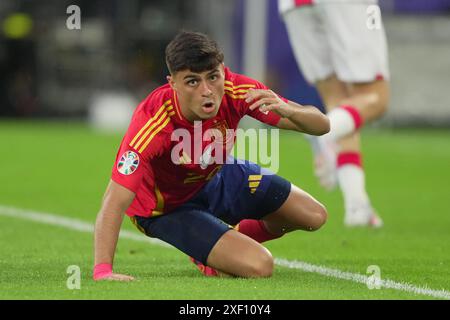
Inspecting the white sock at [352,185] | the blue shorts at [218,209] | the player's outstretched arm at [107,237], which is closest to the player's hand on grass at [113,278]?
the player's outstretched arm at [107,237]

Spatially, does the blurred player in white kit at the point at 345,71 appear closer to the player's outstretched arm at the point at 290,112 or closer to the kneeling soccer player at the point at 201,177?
the kneeling soccer player at the point at 201,177

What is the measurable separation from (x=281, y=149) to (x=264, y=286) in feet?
39.9

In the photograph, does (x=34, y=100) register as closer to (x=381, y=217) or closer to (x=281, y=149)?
(x=281, y=149)

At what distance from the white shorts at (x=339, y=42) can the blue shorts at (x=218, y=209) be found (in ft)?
7.73

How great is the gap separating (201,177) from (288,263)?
887 millimetres

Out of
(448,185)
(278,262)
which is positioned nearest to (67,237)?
(278,262)

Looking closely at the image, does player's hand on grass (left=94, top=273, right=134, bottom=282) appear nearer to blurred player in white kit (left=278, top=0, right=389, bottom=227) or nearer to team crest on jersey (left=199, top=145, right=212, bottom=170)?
team crest on jersey (left=199, top=145, right=212, bottom=170)

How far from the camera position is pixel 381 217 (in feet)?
Result: 30.8

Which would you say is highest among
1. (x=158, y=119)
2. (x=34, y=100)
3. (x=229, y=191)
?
(x=158, y=119)

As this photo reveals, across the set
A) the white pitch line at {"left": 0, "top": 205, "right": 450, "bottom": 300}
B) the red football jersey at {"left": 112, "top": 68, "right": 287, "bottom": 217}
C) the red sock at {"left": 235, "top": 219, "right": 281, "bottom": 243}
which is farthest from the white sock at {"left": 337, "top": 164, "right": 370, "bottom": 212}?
the red football jersey at {"left": 112, "top": 68, "right": 287, "bottom": 217}

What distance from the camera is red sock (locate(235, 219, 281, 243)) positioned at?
22.1 ft

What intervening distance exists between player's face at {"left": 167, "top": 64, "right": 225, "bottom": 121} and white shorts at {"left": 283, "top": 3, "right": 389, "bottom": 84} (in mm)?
3067

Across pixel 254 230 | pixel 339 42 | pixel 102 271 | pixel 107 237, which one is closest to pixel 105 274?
pixel 102 271
